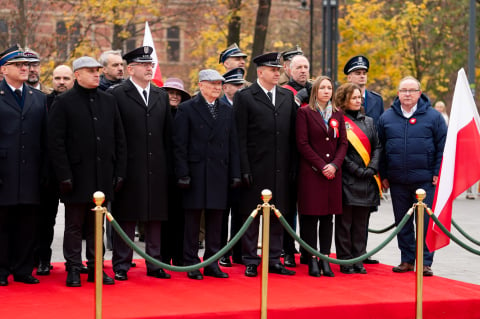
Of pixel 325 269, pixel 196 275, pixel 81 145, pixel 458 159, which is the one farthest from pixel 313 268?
pixel 81 145

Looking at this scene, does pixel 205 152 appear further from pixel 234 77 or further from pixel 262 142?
pixel 234 77

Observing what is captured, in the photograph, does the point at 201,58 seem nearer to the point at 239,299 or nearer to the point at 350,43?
the point at 350,43

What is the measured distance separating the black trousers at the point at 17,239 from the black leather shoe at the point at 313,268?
2854 millimetres

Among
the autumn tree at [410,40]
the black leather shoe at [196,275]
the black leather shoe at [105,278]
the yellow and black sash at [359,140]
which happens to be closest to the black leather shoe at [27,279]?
the black leather shoe at [105,278]

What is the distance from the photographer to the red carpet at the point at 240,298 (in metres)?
7.86

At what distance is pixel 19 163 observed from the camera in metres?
8.88

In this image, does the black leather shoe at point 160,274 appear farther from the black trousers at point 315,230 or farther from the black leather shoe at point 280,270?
the black trousers at point 315,230

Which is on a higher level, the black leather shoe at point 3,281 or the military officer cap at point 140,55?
the military officer cap at point 140,55

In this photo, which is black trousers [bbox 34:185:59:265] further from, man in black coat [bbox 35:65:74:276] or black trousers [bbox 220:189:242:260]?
black trousers [bbox 220:189:242:260]

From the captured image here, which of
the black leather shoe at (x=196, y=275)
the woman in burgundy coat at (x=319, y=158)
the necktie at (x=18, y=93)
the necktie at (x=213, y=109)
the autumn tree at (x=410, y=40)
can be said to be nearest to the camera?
the necktie at (x=18, y=93)

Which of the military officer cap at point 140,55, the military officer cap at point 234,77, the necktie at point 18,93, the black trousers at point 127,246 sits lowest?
the black trousers at point 127,246

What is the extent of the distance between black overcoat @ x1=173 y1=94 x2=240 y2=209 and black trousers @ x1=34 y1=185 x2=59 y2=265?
1384 mm

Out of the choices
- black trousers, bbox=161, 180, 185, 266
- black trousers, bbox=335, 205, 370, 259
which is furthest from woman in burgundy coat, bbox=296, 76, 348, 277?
black trousers, bbox=161, 180, 185, 266

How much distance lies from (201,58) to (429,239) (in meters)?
33.8
